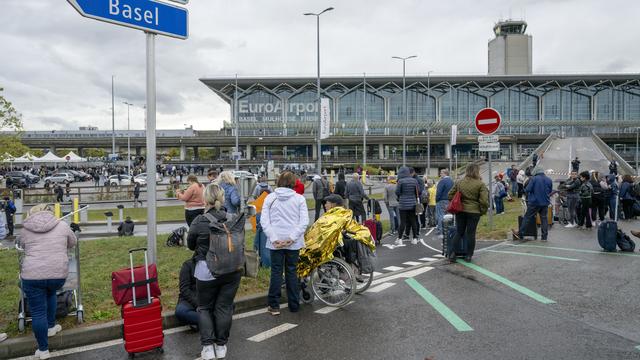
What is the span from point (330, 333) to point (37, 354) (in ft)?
9.99

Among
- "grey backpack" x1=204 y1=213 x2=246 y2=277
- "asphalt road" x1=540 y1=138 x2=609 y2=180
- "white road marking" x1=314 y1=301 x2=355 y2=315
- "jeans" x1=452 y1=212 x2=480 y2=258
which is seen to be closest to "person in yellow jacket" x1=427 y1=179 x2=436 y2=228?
"jeans" x1=452 y1=212 x2=480 y2=258

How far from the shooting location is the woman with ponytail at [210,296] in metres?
4.71

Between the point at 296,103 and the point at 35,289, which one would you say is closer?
the point at 35,289

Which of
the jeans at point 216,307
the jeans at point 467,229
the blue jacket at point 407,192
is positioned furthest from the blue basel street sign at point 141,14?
the blue jacket at point 407,192

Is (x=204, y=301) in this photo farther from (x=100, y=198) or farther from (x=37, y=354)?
(x=100, y=198)

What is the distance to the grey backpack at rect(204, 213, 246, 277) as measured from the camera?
4605 mm

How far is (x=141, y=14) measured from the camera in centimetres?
525

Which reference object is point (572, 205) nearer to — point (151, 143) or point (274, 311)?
point (274, 311)

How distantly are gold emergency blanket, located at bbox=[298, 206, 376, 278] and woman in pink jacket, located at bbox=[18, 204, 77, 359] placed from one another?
9.34 feet

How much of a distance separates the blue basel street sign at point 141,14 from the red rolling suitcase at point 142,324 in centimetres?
242

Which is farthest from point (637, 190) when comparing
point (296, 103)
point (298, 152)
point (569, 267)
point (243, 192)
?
point (296, 103)

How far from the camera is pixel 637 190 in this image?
15.6 m

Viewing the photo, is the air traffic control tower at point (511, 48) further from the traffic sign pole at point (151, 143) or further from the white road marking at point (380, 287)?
the traffic sign pole at point (151, 143)

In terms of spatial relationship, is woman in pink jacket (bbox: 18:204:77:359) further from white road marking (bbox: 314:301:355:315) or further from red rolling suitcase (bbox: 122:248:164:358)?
white road marking (bbox: 314:301:355:315)
